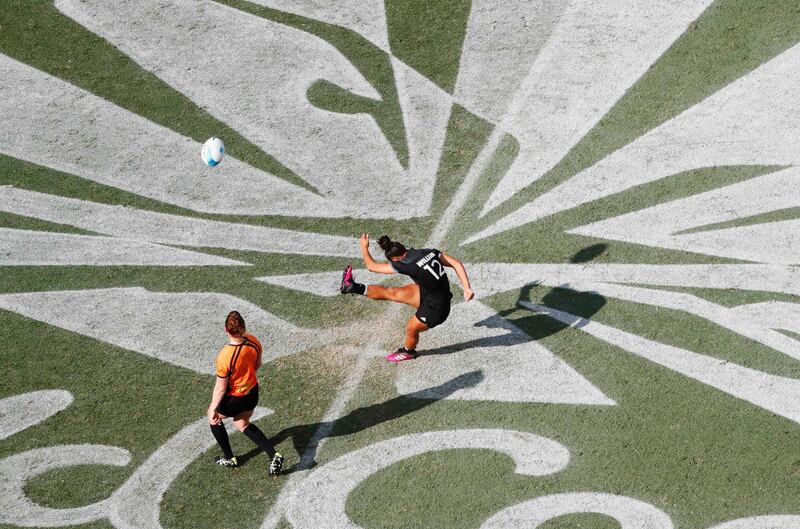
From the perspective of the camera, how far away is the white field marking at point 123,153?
15445 mm

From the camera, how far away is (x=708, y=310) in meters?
13.7

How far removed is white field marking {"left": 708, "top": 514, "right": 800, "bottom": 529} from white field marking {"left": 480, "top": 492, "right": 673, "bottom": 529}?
0.70 meters

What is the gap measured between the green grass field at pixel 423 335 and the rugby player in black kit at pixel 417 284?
88cm

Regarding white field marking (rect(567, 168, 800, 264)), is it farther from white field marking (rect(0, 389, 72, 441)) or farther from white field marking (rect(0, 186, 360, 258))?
white field marking (rect(0, 389, 72, 441))

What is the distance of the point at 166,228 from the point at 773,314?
879 centimetres

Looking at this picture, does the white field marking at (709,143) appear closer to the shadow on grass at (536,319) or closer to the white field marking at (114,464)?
the shadow on grass at (536,319)

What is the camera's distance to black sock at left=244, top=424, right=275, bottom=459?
39.1 ft

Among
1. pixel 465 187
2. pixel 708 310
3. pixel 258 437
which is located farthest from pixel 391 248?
pixel 708 310

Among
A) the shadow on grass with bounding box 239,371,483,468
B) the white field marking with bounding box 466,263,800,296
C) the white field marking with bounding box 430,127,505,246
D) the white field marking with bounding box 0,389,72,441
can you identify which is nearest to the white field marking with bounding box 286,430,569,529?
the shadow on grass with bounding box 239,371,483,468

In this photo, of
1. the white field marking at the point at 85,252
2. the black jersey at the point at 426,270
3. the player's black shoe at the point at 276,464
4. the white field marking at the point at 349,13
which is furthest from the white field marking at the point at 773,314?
the white field marking at the point at 349,13

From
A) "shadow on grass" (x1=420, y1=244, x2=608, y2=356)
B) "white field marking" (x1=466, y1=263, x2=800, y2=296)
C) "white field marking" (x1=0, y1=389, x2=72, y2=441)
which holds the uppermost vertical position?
"white field marking" (x1=466, y1=263, x2=800, y2=296)

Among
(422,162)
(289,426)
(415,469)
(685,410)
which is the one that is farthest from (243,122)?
(685,410)

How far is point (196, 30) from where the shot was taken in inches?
684

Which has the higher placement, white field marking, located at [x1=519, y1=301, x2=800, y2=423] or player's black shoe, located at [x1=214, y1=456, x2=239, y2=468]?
white field marking, located at [x1=519, y1=301, x2=800, y2=423]
